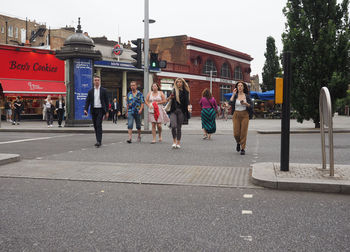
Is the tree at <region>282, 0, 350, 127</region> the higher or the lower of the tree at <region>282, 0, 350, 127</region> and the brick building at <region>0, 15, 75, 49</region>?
the lower

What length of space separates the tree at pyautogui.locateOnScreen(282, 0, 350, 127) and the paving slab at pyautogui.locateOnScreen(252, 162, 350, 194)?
36.7 ft

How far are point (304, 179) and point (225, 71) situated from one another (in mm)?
47103

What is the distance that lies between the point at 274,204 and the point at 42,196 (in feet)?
8.78

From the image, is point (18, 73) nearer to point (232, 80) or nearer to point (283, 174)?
point (283, 174)

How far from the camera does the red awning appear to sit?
25.6m

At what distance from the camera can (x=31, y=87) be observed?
2683cm

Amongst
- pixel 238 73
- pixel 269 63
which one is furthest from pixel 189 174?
pixel 238 73

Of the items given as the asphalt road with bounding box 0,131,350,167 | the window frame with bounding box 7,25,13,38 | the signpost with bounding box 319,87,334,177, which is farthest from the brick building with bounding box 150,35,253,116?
the signpost with bounding box 319,87,334,177

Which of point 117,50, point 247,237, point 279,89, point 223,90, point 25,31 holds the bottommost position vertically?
point 247,237

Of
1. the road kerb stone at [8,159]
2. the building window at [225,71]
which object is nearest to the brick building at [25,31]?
the building window at [225,71]

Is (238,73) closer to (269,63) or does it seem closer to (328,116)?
(269,63)

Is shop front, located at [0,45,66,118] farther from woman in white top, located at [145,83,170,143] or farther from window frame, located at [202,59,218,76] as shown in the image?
window frame, located at [202,59,218,76]

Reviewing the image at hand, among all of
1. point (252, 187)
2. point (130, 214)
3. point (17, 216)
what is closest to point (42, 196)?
point (17, 216)

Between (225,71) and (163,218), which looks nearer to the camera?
(163,218)
